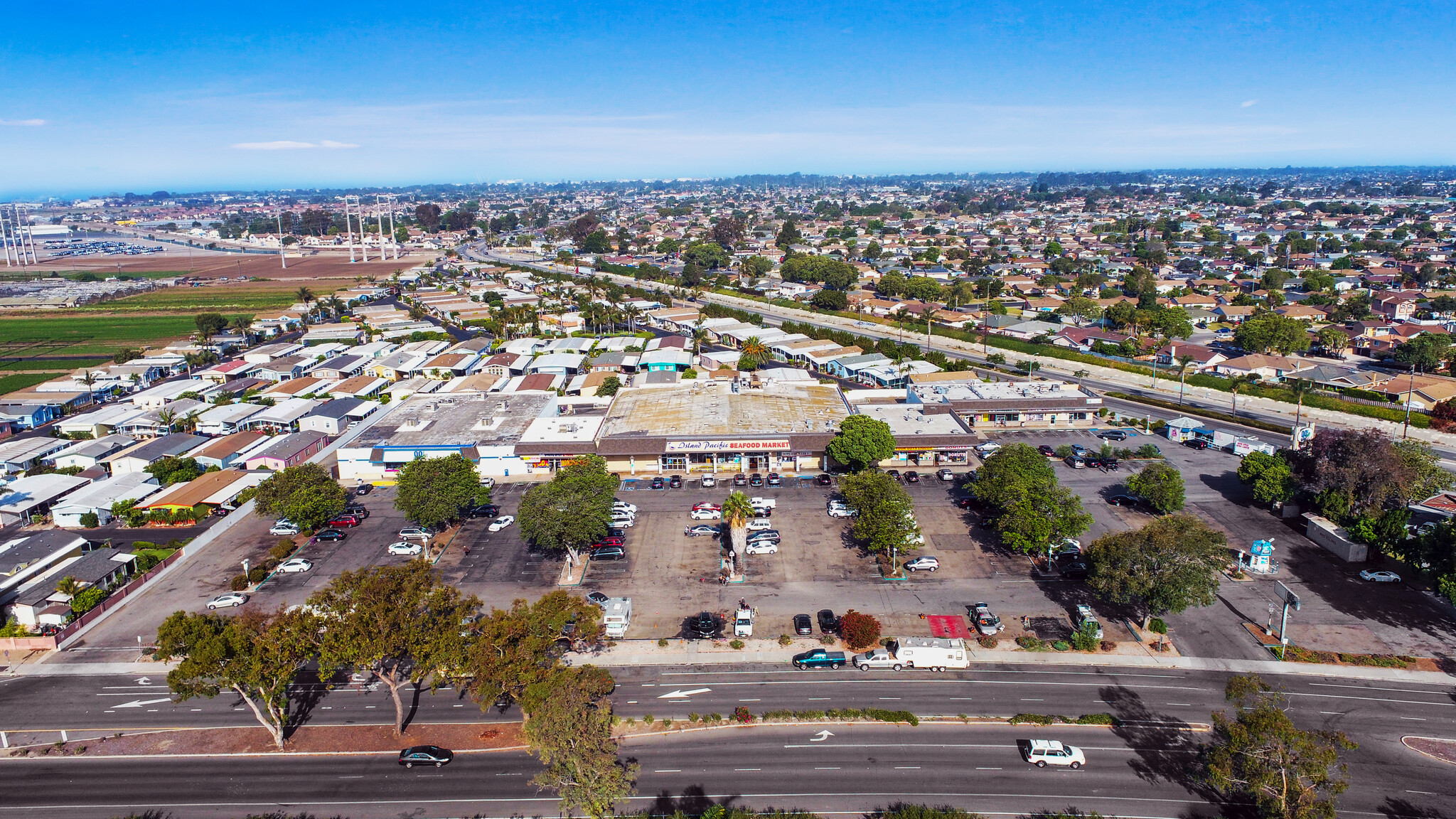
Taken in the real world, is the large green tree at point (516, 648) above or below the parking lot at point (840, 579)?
above

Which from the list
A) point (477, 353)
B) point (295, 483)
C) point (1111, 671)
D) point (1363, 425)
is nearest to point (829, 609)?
point (1111, 671)

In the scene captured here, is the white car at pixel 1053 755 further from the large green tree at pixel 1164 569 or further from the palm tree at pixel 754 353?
the palm tree at pixel 754 353

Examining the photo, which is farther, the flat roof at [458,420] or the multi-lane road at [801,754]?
the flat roof at [458,420]

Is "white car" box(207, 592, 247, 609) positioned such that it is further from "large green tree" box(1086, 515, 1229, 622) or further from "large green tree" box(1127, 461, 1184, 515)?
"large green tree" box(1127, 461, 1184, 515)

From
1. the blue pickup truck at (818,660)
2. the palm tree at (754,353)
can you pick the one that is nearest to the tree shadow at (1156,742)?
the blue pickup truck at (818,660)

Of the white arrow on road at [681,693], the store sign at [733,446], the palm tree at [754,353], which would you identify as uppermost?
the palm tree at [754,353]
